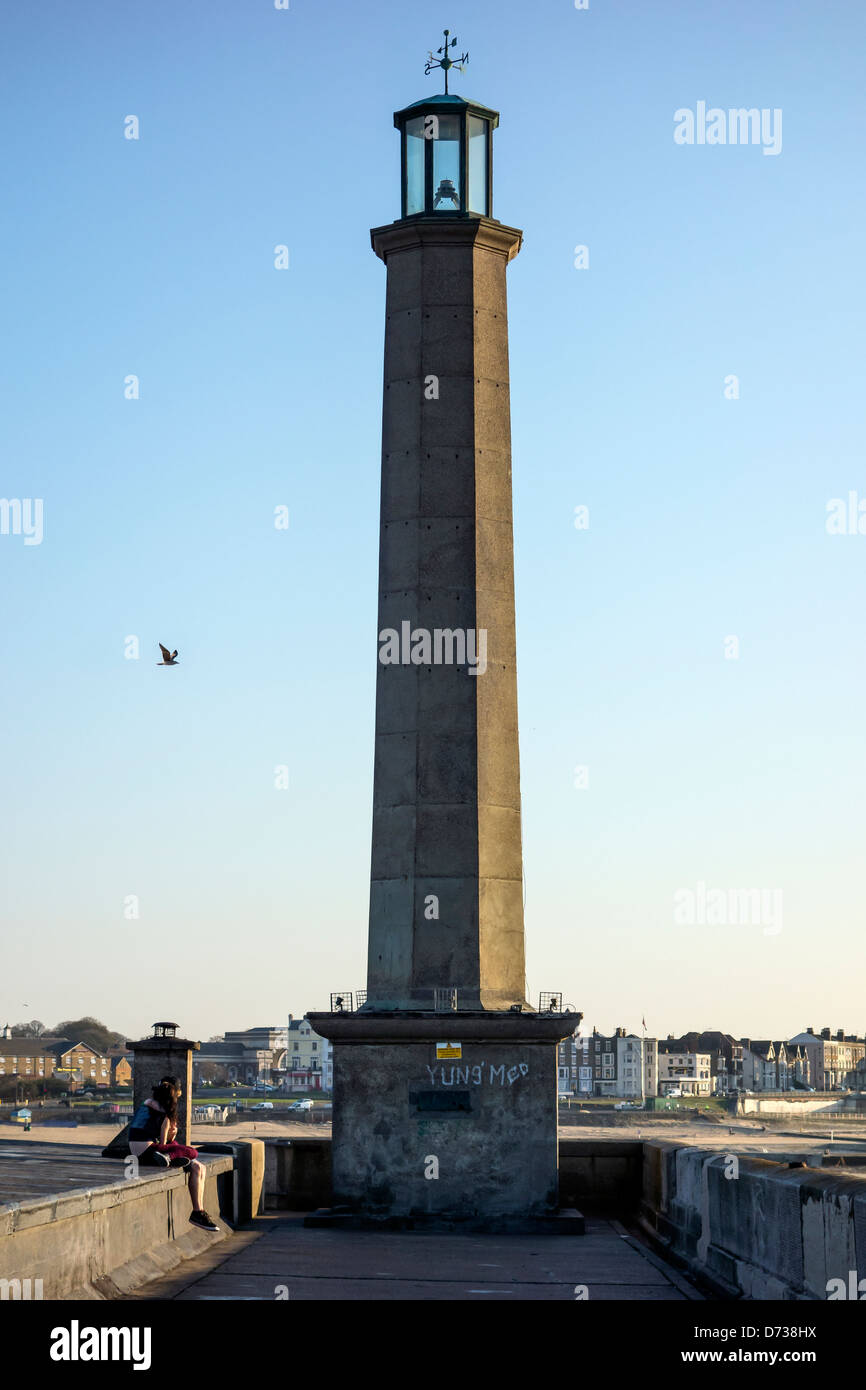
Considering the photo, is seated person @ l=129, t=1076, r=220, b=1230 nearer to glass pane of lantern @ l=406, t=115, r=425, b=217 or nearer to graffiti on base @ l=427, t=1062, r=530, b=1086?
graffiti on base @ l=427, t=1062, r=530, b=1086

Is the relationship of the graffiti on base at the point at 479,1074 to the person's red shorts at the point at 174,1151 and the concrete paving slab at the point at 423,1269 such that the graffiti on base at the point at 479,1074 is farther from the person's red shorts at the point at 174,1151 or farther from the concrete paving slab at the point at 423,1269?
the person's red shorts at the point at 174,1151

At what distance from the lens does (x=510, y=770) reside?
84.3 feet

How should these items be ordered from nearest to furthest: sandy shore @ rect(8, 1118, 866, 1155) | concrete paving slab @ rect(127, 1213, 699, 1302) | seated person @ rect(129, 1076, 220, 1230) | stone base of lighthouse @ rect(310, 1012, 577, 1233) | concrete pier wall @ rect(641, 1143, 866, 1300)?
concrete pier wall @ rect(641, 1143, 866, 1300) → concrete paving slab @ rect(127, 1213, 699, 1302) → seated person @ rect(129, 1076, 220, 1230) → stone base of lighthouse @ rect(310, 1012, 577, 1233) → sandy shore @ rect(8, 1118, 866, 1155)

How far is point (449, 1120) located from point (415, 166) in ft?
53.2

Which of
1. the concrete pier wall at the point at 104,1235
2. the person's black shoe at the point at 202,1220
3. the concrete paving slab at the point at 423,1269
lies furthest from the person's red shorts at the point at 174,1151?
the concrete paving slab at the point at 423,1269

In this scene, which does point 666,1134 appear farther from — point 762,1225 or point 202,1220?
point 762,1225

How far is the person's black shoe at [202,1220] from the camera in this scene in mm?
17859

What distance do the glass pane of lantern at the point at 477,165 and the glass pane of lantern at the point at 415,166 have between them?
84cm

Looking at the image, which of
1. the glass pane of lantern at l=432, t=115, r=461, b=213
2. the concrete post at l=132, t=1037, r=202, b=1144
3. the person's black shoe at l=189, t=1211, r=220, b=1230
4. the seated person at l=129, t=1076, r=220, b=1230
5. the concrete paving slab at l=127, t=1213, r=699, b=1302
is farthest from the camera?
the glass pane of lantern at l=432, t=115, r=461, b=213

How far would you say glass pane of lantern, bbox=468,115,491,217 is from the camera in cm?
2845

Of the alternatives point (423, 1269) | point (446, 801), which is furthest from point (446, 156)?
point (423, 1269)

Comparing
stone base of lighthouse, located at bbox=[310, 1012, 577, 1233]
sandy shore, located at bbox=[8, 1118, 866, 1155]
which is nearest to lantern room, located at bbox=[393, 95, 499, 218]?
stone base of lighthouse, located at bbox=[310, 1012, 577, 1233]

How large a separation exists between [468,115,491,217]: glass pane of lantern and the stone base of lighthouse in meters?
13.8
